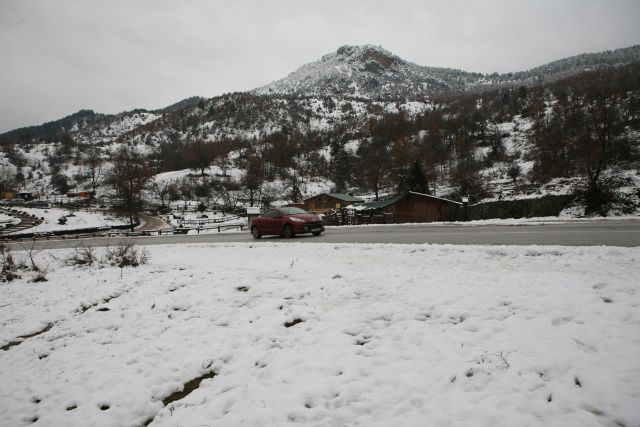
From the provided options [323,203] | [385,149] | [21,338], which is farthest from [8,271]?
[385,149]

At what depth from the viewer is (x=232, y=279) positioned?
25.3ft

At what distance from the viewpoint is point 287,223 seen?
15562 millimetres

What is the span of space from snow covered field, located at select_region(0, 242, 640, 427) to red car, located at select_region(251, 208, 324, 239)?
7704 mm

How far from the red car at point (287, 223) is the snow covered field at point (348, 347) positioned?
25.3ft

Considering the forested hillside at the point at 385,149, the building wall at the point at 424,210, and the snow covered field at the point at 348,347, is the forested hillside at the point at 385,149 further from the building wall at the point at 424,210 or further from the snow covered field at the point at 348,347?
the snow covered field at the point at 348,347

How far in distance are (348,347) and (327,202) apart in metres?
60.1

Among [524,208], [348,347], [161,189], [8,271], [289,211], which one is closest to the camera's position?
[348,347]

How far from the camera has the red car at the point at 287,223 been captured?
15430 mm

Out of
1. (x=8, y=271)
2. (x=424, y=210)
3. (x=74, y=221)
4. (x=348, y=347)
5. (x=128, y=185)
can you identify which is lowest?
(x=348, y=347)

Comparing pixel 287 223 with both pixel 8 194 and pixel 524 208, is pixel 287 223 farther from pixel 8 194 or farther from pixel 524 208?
pixel 8 194

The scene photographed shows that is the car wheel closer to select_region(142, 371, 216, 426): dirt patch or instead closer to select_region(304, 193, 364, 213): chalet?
select_region(142, 371, 216, 426): dirt patch

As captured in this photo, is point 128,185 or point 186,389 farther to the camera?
point 128,185

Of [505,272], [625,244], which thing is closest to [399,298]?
[505,272]

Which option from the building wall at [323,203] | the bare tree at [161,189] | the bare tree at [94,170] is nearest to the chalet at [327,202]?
the building wall at [323,203]
